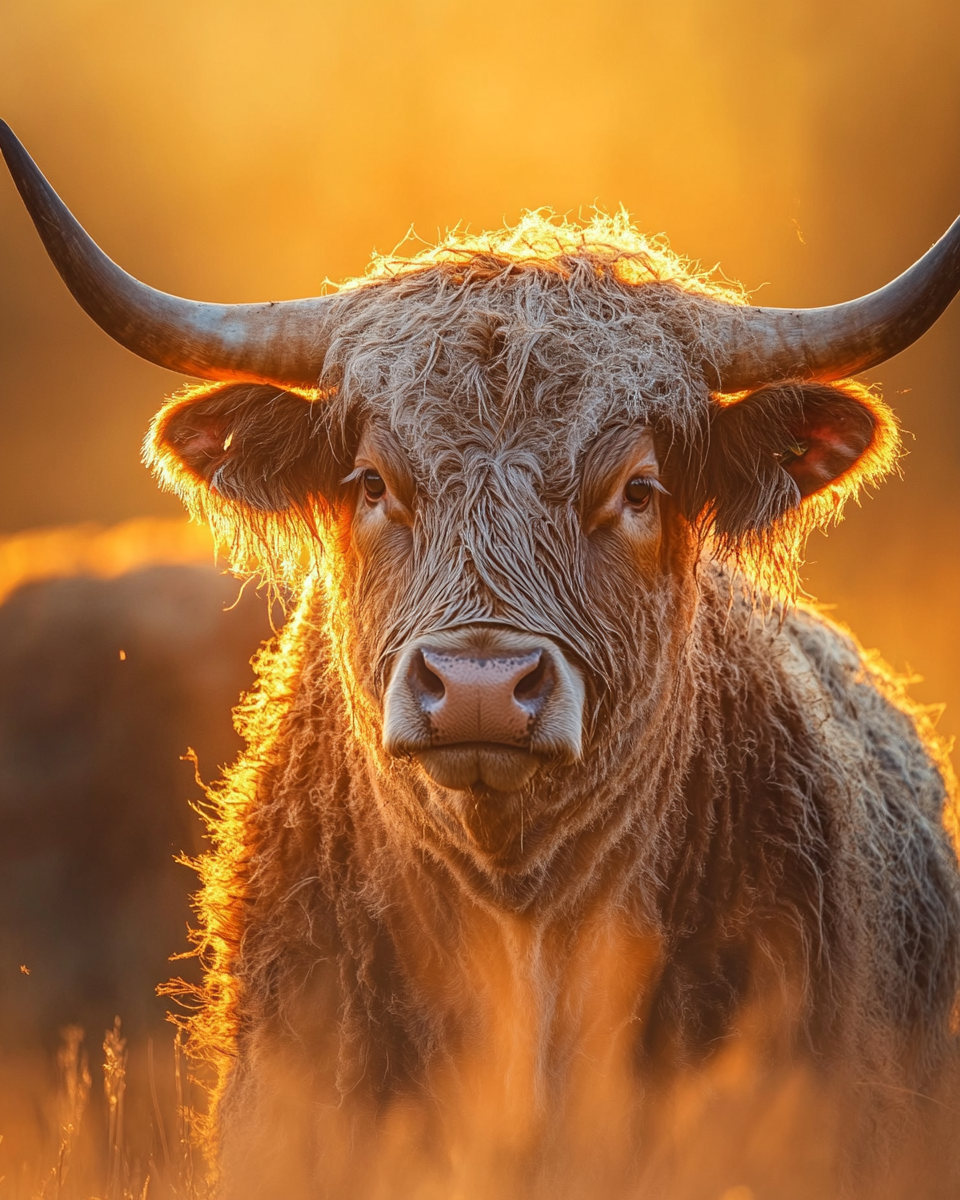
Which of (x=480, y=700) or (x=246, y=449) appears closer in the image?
(x=480, y=700)

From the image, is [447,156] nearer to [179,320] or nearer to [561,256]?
[561,256]

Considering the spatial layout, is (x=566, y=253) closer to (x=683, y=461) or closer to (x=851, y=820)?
(x=683, y=461)

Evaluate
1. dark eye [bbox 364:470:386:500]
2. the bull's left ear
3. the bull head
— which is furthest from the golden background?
dark eye [bbox 364:470:386:500]

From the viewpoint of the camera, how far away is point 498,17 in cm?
1762

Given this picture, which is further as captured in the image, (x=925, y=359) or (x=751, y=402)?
(x=925, y=359)

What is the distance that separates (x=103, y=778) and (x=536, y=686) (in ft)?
10.9

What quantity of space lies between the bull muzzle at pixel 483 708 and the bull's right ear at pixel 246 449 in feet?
2.70

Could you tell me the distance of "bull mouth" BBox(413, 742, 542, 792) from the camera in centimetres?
289

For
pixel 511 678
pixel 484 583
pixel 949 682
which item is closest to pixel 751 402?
pixel 484 583

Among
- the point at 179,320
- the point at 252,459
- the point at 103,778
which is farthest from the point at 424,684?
the point at 103,778

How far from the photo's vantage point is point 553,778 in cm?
323

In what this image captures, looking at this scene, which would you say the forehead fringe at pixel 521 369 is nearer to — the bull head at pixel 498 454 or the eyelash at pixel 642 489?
the bull head at pixel 498 454

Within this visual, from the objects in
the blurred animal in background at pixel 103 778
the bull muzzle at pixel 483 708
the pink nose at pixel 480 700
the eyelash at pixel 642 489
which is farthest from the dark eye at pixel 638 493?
the blurred animal in background at pixel 103 778

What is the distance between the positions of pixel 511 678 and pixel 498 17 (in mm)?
16385
